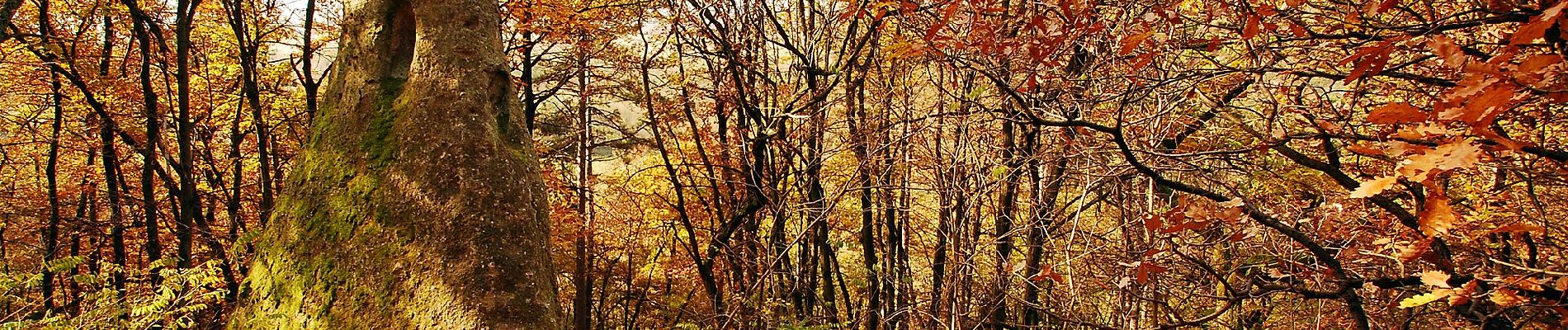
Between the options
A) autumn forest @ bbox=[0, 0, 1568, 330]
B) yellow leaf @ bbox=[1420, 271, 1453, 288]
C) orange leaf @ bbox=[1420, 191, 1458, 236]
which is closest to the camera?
orange leaf @ bbox=[1420, 191, 1458, 236]

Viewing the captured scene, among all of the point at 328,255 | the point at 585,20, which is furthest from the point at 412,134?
the point at 585,20

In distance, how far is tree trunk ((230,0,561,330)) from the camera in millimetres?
2824

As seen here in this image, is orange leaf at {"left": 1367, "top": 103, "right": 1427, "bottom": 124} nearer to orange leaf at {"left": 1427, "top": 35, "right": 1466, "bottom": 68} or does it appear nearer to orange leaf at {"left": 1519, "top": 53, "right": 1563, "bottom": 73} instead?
orange leaf at {"left": 1519, "top": 53, "right": 1563, "bottom": 73}

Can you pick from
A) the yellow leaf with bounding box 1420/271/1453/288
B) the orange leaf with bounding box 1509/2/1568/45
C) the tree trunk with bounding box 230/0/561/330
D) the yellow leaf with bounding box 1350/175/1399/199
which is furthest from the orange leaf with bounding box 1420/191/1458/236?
the tree trunk with bounding box 230/0/561/330

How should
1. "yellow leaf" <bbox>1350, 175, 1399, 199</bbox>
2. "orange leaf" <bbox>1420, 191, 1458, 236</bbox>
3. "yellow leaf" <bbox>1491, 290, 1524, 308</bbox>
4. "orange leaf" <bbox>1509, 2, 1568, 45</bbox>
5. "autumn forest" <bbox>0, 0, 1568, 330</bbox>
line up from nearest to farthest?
"orange leaf" <bbox>1509, 2, 1568, 45</bbox> → "yellow leaf" <bbox>1350, 175, 1399, 199</bbox> → "orange leaf" <bbox>1420, 191, 1458, 236</bbox> → "yellow leaf" <bbox>1491, 290, 1524, 308</bbox> → "autumn forest" <bbox>0, 0, 1568, 330</bbox>

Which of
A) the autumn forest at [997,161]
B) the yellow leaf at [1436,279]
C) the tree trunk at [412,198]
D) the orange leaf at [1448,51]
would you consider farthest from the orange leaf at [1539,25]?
the tree trunk at [412,198]

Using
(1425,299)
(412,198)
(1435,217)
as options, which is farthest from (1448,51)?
(412,198)

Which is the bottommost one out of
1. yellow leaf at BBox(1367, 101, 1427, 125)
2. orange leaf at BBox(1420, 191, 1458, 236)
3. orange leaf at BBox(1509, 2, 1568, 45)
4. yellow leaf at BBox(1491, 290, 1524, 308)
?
yellow leaf at BBox(1491, 290, 1524, 308)

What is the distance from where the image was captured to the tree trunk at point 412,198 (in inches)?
111

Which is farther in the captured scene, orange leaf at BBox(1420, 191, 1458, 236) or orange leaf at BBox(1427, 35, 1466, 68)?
orange leaf at BBox(1427, 35, 1466, 68)

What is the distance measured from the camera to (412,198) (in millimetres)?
2934

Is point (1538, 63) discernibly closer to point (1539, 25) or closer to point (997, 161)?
point (1539, 25)

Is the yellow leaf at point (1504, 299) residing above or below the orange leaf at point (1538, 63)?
below

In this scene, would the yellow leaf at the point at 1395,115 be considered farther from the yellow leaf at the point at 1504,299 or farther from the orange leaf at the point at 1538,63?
the yellow leaf at the point at 1504,299
